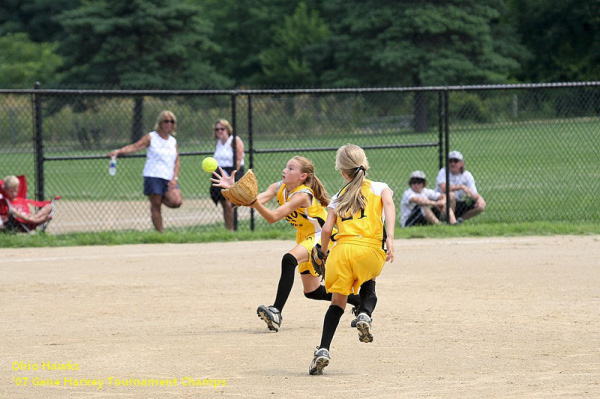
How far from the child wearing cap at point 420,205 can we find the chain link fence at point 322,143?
1.81ft

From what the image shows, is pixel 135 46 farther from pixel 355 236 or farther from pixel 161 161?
pixel 355 236

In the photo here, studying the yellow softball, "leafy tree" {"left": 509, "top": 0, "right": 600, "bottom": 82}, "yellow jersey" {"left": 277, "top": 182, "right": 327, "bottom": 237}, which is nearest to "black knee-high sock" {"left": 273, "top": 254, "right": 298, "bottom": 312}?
"yellow jersey" {"left": 277, "top": 182, "right": 327, "bottom": 237}

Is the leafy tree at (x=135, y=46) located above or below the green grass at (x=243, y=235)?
above

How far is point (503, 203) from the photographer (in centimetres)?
1675

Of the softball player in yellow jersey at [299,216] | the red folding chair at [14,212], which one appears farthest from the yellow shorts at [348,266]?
the red folding chair at [14,212]

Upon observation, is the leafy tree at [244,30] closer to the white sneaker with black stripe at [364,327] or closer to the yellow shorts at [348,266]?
the yellow shorts at [348,266]

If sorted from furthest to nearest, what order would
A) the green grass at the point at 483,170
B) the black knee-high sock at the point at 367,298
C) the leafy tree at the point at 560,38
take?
1. the leafy tree at the point at 560,38
2. the green grass at the point at 483,170
3. the black knee-high sock at the point at 367,298

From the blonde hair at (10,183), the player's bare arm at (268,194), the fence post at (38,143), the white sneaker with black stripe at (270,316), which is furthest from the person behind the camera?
the fence post at (38,143)

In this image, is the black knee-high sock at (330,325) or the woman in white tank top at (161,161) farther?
the woman in white tank top at (161,161)

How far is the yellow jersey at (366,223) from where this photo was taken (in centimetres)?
660

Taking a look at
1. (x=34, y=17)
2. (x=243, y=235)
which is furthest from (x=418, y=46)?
(x=243, y=235)

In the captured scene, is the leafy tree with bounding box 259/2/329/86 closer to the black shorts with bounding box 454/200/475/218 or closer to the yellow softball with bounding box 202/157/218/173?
the black shorts with bounding box 454/200/475/218

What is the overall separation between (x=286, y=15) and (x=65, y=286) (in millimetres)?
50719

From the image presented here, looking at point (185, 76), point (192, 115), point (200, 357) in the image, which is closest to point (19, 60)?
point (185, 76)
